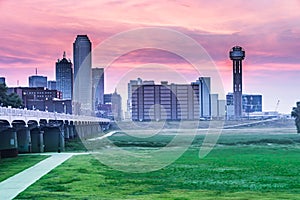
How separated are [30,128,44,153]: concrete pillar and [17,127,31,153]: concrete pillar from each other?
2.89 m

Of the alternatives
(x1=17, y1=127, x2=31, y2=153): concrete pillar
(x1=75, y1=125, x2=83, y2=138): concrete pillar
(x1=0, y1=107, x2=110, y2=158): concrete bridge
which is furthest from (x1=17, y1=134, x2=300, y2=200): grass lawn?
(x1=75, y1=125, x2=83, y2=138): concrete pillar

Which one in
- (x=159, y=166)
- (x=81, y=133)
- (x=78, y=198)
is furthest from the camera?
(x=81, y=133)

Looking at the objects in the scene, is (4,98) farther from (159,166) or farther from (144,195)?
(144,195)

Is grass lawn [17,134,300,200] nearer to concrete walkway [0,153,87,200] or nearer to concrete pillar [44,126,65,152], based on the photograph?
concrete walkway [0,153,87,200]

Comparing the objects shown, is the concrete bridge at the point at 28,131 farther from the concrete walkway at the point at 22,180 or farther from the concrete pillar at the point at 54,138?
the concrete walkway at the point at 22,180

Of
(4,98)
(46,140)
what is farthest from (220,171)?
(4,98)

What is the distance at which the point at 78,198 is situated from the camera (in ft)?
109

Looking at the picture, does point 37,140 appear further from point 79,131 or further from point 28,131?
point 79,131

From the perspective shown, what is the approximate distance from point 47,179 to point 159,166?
14.5 m

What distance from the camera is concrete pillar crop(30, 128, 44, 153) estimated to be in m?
86.6

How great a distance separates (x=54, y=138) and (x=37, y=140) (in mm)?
9000

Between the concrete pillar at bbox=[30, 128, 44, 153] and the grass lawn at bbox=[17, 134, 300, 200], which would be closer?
the grass lawn at bbox=[17, 134, 300, 200]

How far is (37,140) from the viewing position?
292 feet

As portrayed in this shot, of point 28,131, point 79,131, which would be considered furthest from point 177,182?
point 79,131
